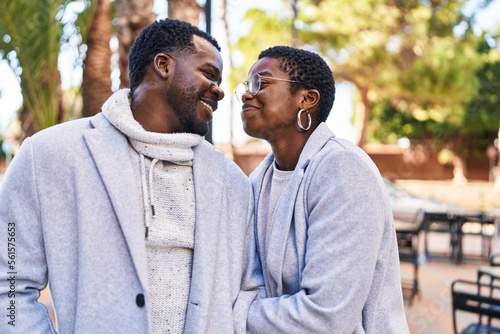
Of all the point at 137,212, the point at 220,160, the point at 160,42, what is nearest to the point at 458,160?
the point at 220,160

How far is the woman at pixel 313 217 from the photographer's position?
1682 millimetres

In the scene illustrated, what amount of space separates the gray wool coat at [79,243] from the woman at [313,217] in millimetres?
241

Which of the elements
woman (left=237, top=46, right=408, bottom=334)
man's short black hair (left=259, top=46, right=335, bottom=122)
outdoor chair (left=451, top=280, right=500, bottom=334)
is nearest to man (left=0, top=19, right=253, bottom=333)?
woman (left=237, top=46, right=408, bottom=334)

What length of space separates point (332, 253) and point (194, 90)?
0.66 meters

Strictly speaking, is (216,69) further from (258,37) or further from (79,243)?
(258,37)

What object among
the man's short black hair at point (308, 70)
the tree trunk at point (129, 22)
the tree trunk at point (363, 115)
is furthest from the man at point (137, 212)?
the tree trunk at point (363, 115)

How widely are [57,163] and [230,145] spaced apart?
32.3 ft

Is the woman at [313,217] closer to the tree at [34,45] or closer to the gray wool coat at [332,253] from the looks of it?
the gray wool coat at [332,253]

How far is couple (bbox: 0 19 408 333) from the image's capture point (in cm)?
161

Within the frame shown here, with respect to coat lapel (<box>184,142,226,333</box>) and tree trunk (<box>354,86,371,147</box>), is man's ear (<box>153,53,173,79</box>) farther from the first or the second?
tree trunk (<box>354,86,371,147</box>)

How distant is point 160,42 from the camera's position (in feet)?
6.20

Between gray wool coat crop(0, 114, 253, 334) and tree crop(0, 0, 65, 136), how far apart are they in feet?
13.2

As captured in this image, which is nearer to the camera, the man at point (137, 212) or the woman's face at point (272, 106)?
the man at point (137, 212)

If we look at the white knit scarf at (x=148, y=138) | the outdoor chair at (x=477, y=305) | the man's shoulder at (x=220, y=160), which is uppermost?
the white knit scarf at (x=148, y=138)
